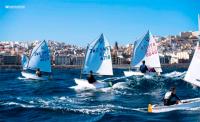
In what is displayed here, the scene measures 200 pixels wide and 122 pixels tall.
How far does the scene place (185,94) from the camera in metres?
42.9

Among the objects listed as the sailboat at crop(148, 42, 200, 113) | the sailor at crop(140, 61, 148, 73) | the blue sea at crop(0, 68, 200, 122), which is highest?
the sailor at crop(140, 61, 148, 73)

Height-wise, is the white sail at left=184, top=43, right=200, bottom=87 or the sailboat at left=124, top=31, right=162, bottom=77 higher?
the sailboat at left=124, top=31, right=162, bottom=77

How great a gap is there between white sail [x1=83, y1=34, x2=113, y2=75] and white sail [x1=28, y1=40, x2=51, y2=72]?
19.3 m

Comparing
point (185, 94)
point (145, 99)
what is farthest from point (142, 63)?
point (145, 99)

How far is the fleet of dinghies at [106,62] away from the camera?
30.3 m

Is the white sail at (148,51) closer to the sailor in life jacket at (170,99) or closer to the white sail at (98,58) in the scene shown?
the white sail at (98,58)

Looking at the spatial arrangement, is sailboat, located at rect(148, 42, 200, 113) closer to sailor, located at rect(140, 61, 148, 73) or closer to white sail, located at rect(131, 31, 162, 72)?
sailor, located at rect(140, 61, 148, 73)

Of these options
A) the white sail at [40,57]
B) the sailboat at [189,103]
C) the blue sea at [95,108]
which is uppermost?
the white sail at [40,57]

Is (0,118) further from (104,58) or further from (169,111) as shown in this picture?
(104,58)

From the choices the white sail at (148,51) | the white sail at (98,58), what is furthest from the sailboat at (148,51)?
the white sail at (98,58)

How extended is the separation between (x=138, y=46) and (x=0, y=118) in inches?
1489

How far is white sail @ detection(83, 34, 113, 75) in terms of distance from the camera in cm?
5116

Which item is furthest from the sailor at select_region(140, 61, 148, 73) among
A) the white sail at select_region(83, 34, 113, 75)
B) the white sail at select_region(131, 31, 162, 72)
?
the white sail at select_region(83, 34, 113, 75)

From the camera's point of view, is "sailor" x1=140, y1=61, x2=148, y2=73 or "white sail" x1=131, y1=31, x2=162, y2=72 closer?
"sailor" x1=140, y1=61, x2=148, y2=73
